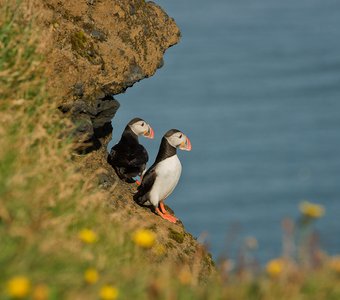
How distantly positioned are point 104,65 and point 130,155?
1941 millimetres

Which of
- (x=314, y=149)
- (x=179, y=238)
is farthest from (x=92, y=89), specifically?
(x=314, y=149)

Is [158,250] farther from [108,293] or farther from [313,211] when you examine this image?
[108,293]

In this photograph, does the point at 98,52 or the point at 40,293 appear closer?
the point at 40,293

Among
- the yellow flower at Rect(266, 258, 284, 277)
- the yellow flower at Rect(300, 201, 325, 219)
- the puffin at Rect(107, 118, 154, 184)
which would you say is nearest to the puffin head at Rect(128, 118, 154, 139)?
the puffin at Rect(107, 118, 154, 184)

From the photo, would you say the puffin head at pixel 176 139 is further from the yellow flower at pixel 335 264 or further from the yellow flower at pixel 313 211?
the yellow flower at pixel 313 211

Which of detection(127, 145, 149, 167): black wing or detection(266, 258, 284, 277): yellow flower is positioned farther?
detection(127, 145, 149, 167): black wing

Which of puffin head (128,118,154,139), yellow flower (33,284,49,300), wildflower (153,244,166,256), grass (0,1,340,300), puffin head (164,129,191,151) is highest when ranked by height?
puffin head (128,118,154,139)

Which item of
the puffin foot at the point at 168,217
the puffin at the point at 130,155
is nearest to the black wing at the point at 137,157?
the puffin at the point at 130,155

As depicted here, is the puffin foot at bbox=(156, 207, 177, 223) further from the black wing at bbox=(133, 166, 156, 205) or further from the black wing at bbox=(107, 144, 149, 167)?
the black wing at bbox=(107, 144, 149, 167)

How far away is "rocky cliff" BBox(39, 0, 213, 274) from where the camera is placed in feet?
40.7

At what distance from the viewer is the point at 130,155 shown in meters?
14.9

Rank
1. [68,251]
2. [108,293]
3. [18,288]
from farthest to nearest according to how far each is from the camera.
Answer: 1. [68,251]
2. [108,293]
3. [18,288]

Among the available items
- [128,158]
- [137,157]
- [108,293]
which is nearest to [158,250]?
[128,158]

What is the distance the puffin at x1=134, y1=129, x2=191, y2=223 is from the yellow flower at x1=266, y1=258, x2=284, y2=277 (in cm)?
726
